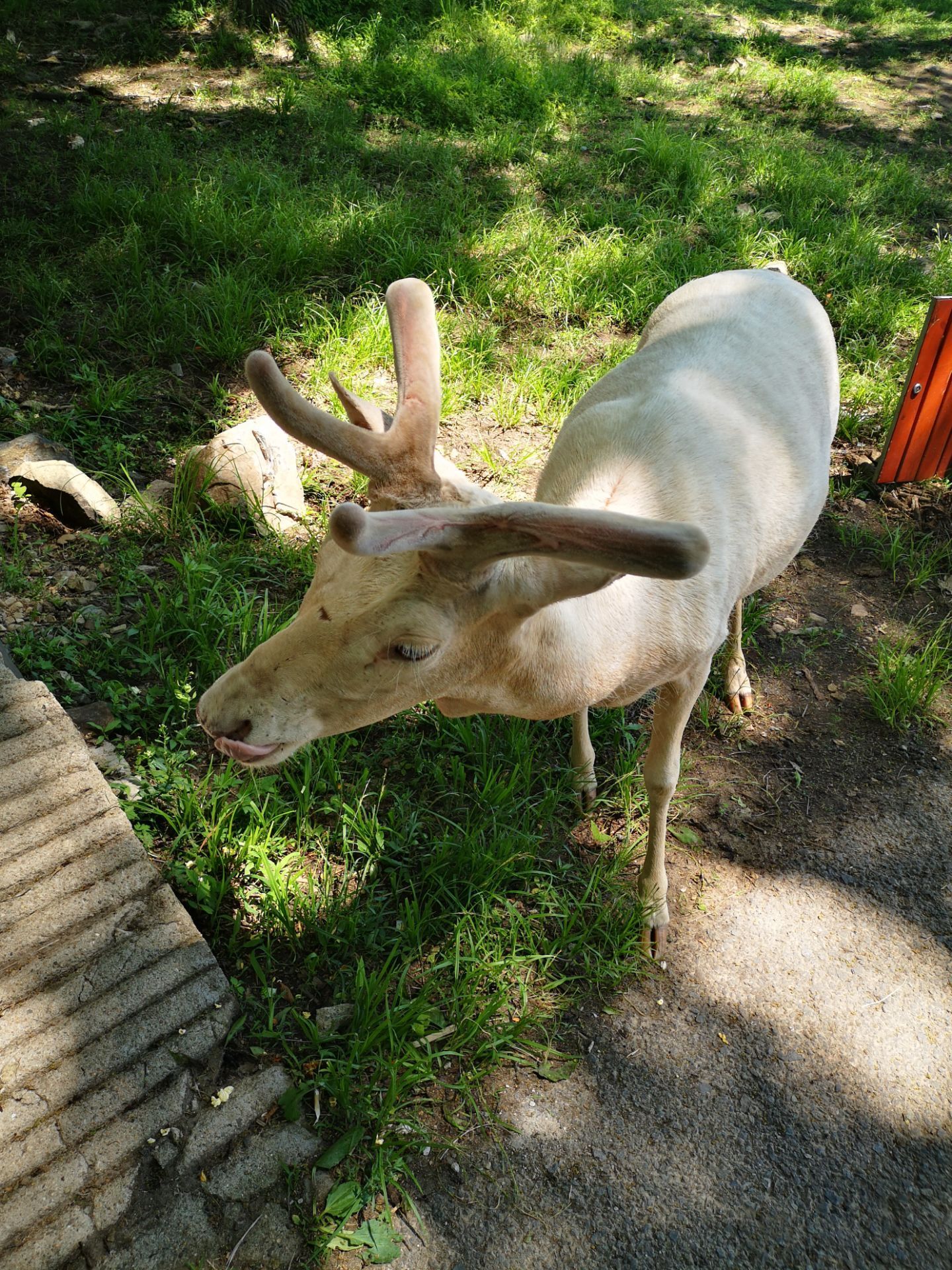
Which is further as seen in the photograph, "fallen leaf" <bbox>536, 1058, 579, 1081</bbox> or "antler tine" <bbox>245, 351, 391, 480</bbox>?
"fallen leaf" <bbox>536, 1058, 579, 1081</bbox>

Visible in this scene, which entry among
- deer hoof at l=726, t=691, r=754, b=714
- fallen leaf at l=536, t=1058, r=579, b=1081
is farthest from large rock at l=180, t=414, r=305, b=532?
fallen leaf at l=536, t=1058, r=579, b=1081

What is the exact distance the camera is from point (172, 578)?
3516 millimetres

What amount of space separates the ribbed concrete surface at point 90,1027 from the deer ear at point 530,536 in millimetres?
1407

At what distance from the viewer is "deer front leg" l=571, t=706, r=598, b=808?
3.19m

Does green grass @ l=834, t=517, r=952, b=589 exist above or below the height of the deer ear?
below

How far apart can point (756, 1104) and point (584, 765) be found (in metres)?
1.19

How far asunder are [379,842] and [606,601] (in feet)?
3.92

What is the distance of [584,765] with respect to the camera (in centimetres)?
321

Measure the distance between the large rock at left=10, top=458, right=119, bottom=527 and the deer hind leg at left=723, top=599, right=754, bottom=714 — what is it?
2.61 metres

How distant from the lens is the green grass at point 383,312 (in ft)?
8.67

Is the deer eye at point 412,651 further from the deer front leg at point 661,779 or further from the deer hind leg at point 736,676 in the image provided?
the deer hind leg at point 736,676

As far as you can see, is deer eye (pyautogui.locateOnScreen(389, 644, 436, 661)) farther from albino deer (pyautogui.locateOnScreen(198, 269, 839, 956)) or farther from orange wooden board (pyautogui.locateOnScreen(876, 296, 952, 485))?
orange wooden board (pyautogui.locateOnScreen(876, 296, 952, 485))

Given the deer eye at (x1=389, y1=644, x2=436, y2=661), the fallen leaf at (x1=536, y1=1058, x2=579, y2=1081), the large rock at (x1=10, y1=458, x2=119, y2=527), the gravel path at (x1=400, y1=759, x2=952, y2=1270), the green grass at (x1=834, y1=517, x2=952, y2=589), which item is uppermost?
the deer eye at (x1=389, y1=644, x2=436, y2=661)

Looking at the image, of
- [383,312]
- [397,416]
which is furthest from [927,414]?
[397,416]
